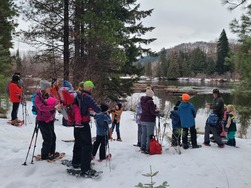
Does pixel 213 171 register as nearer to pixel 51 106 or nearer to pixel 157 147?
pixel 157 147

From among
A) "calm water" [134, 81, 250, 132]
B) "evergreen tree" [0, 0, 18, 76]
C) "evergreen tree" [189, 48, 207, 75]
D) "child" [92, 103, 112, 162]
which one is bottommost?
"calm water" [134, 81, 250, 132]

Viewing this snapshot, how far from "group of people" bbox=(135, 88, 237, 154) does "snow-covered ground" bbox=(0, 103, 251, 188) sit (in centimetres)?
33

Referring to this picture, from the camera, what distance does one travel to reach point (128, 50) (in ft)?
68.5

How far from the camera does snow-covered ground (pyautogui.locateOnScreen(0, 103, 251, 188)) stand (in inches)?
197

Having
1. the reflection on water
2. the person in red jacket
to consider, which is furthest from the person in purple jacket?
the reflection on water

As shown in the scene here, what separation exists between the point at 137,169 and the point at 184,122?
90.7 inches

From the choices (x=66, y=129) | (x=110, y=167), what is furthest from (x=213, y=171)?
(x=66, y=129)

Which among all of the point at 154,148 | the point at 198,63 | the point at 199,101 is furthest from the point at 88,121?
the point at 198,63

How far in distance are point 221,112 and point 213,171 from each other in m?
2.72

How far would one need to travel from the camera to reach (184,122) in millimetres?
7344

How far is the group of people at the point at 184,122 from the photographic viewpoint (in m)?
6.93

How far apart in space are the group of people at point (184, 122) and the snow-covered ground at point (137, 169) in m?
0.33

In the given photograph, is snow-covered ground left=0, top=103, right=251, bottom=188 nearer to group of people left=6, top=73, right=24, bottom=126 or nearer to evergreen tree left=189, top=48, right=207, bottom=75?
group of people left=6, top=73, right=24, bottom=126

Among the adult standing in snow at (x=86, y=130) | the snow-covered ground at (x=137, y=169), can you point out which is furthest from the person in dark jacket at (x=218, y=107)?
the adult standing in snow at (x=86, y=130)
